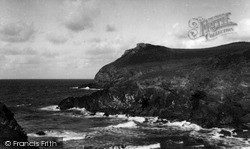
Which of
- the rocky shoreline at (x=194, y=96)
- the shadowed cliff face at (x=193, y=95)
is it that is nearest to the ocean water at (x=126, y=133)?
the rocky shoreline at (x=194, y=96)

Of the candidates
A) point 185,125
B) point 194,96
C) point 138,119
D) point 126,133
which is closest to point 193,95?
point 194,96

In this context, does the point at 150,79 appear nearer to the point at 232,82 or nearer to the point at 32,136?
the point at 232,82

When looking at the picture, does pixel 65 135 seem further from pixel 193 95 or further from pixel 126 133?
pixel 193 95

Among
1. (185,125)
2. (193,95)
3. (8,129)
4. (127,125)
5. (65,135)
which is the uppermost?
(8,129)

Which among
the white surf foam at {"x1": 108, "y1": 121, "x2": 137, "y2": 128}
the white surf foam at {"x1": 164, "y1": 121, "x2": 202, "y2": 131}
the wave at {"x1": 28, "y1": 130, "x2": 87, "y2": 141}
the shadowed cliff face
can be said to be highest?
the shadowed cliff face

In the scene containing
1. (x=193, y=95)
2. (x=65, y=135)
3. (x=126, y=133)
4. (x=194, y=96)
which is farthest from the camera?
(x=193, y=95)

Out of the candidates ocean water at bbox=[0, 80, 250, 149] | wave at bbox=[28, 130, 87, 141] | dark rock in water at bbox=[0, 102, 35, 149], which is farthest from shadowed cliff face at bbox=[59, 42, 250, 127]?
dark rock in water at bbox=[0, 102, 35, 149]

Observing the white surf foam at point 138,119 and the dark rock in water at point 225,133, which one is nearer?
the dark rock in water at point 225,133

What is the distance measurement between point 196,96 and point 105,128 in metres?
22.0

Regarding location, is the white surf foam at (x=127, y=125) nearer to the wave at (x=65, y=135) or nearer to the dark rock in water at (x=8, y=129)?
the wave at (x=65, y=135)

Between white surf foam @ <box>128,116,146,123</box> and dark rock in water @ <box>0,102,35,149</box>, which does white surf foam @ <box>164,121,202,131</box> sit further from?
dark rock in water @ <box>0,102,35,149</box>

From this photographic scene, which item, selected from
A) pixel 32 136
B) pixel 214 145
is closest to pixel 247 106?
pixel 214 145

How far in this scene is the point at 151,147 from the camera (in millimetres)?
38000

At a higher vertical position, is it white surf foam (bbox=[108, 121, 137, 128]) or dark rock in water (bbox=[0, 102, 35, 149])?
dark rock in water (bbox=[0, 102, 35, 149])
